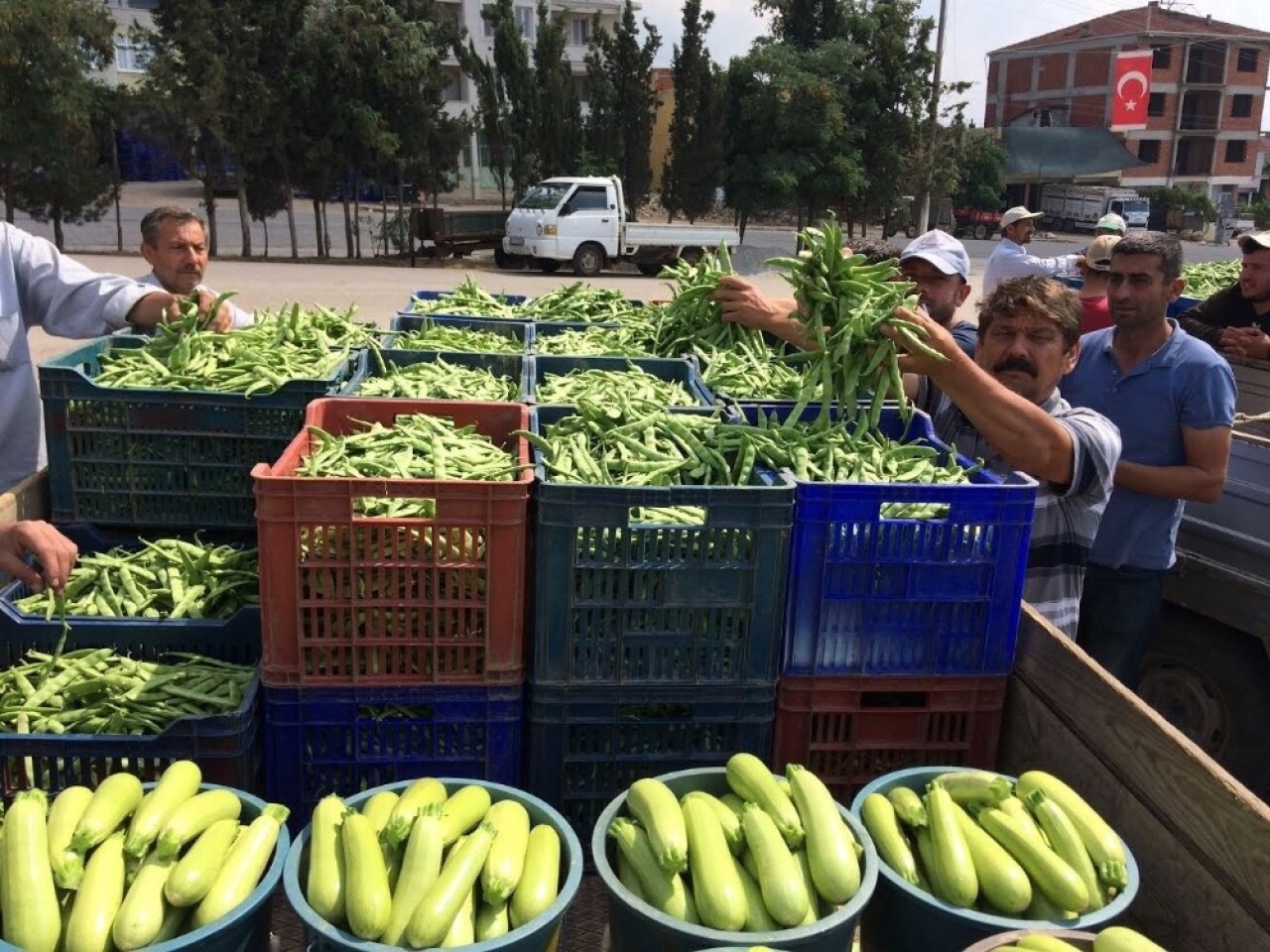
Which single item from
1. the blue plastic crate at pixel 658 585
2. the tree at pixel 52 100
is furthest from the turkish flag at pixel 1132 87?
the blue plastic crate at pixel 658 585

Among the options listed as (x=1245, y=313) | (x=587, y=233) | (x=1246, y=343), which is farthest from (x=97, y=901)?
(x=587, y=233)

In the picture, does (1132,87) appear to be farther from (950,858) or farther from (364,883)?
(364,883)

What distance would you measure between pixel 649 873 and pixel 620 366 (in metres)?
3.05

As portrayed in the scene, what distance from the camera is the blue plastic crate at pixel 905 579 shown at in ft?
9.17

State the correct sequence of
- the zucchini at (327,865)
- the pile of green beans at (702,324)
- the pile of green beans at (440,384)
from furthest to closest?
the pile of green beans at (702,324) < the pile of green beans at (440,384) < the zucchini at (327,865)

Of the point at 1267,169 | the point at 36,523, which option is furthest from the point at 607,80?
the point at 1267,169

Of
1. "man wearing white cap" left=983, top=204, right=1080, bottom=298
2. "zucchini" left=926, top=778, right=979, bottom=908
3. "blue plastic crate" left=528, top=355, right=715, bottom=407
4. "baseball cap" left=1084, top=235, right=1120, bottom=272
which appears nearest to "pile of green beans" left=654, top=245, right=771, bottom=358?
"blue plastic crate" left=528, top=355, right=715, bottom=407

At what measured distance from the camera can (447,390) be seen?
4.26 m

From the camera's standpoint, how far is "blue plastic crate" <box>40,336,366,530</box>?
3.85 m

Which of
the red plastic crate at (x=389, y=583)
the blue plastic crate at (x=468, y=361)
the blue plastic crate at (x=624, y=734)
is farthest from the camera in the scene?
the blue plastic crate at (x=468, y=361)

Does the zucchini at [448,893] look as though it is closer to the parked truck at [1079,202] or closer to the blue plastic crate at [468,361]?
the blue plastic crate at [468,361]

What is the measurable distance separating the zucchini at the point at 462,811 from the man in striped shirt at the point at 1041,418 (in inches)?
78.2

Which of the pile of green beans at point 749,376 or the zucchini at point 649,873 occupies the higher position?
the pile of green beans at point 749,376

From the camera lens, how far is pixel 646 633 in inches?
108
